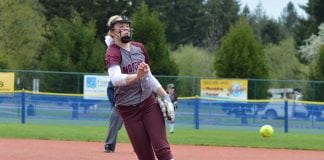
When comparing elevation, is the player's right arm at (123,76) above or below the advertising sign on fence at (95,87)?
above

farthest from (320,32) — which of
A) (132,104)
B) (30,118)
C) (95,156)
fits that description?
(132,104)

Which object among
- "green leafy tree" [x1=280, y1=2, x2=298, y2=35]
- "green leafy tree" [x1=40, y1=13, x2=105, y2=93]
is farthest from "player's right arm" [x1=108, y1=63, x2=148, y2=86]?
"green leafy tree" [x1=280, y1=2, x2=298, y2=35]

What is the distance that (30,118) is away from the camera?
2655cm

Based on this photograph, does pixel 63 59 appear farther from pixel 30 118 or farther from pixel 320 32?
pixel 320 32

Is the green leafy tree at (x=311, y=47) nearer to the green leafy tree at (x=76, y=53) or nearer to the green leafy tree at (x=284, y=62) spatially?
the green leafy tree at (x=284, y=62)

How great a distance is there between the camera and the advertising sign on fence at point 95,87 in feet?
94.3

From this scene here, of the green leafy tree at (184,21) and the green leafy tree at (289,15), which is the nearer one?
the green leafy tree at (184,21)

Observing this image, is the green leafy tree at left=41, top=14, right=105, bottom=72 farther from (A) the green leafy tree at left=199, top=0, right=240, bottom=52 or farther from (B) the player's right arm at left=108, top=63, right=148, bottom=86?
(A) the green leafy tree at left=199, top=0, right=240, bottom=52

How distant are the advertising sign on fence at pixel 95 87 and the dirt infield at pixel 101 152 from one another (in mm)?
12251

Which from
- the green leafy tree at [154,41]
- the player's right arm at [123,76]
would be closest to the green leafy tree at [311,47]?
the green leafy tree at [154,41]

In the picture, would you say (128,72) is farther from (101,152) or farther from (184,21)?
(184,21)

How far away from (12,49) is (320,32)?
77.3 feet

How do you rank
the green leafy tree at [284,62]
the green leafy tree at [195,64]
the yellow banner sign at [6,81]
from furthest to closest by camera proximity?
1. the green leafy tree at [284,62]
2. the green leafy tree at [195,64]
3. the yellow banner sign at [6,81]

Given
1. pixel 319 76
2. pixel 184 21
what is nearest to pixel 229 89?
pixel 319 76
